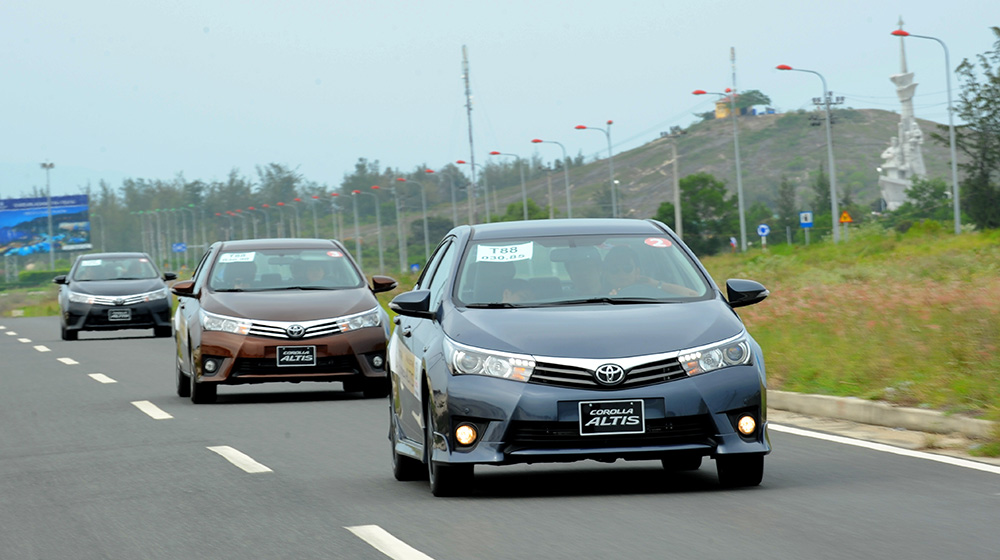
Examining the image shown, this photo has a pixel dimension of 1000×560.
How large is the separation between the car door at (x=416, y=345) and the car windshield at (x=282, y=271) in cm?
674

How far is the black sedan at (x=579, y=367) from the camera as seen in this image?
25.9ft

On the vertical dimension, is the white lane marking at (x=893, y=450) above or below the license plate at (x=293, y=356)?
below

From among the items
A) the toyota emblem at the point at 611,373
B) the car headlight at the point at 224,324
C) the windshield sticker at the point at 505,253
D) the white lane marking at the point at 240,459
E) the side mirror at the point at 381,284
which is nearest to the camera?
the toyota emblem at the point at 611,373

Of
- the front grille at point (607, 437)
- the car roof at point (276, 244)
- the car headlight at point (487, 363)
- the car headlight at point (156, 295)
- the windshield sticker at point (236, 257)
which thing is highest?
the car roof at point (276, 244)

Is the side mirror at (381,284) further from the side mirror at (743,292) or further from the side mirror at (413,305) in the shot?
the side mirror at (743,292)

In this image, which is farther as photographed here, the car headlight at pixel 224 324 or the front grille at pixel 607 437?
the car headlight at pixel 224 324

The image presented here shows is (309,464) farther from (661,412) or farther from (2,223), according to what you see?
(2,223)

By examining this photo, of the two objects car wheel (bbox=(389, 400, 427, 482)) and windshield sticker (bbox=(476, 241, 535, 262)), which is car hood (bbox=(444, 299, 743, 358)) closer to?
windshield sticker (bbox=(476, 241, 535, 262))

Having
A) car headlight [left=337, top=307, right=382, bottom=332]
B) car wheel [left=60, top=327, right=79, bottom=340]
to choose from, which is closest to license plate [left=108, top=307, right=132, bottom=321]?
car wheel [left=60, top=327, right=79, bottom=340]

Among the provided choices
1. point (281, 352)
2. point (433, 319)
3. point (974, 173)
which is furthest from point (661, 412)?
point (974, 173)

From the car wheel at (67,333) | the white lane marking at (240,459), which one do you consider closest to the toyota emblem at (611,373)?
the white lane marking at (240,459)

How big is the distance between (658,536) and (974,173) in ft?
245

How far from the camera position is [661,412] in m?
7.88

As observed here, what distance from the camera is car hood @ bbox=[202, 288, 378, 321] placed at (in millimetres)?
15703
